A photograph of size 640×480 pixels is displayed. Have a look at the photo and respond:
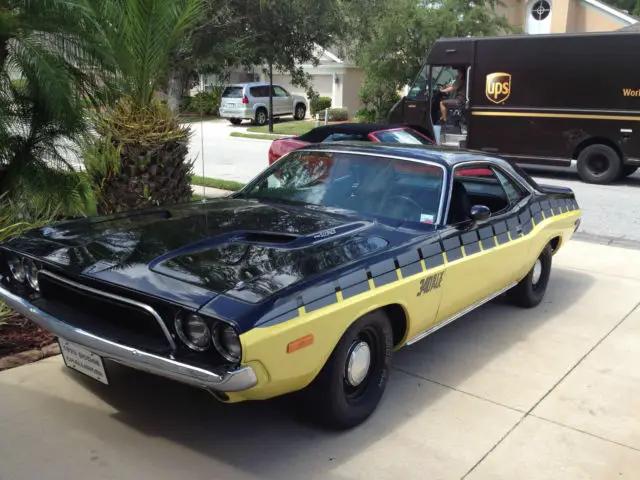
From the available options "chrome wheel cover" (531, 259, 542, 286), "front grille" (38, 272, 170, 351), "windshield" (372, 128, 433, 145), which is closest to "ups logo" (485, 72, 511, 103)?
"windshield" (372, 128, 433, 145)

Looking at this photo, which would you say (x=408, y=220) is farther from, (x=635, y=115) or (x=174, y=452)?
(x=635, y=115)

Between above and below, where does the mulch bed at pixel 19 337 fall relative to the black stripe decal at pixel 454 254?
below

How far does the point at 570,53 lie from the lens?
12.9 m

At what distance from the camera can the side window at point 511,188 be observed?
5.46m

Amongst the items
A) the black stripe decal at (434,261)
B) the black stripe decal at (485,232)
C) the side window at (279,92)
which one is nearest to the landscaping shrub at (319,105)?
the side window at (279,92)

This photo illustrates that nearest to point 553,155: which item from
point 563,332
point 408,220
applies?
point 563,332

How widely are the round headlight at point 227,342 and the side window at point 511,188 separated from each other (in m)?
3.20

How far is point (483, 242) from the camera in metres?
4.64

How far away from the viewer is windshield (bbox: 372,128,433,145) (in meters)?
9.49

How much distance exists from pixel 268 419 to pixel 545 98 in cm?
1141

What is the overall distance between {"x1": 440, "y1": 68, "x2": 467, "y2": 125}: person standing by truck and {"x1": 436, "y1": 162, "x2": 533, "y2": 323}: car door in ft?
30.5

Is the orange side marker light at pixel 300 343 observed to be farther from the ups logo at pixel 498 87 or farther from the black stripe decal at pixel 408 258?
the ups logo at pixel 498 87

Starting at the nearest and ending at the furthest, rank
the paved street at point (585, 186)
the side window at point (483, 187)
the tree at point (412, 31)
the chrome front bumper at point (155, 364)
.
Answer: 1. the chrome front bumper at point (155, 364)
2. the side window at point (483, 187)
3. the paved street at point (585, 186)
4. the tree at point (412, 31)

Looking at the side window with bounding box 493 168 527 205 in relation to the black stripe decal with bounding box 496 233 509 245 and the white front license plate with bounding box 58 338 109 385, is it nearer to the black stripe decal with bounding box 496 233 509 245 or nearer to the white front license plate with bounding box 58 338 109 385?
the black stripe decal with bounding box 496 233 509 245
